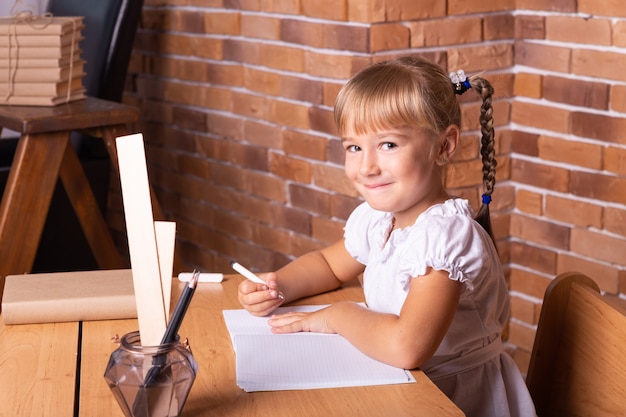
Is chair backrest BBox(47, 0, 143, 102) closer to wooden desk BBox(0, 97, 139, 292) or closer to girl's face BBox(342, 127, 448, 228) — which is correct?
wooden desk BBox(0, 97, 139, 292)

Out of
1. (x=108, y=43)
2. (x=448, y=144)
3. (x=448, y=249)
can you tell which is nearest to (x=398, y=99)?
(x=448, y=144)

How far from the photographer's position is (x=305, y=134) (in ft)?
8.13

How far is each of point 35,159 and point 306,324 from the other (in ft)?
4.08

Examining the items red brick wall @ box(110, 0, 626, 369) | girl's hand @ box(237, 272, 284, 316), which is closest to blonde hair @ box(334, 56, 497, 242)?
girl's hand @ box(237, 272, 284, 316)

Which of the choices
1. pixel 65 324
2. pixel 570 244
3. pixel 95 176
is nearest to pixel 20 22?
pixel 95 176

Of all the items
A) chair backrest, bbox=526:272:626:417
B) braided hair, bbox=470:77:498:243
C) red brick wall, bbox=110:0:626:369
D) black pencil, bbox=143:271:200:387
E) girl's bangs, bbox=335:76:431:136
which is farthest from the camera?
red brick wall, bbox=110:0:626:369

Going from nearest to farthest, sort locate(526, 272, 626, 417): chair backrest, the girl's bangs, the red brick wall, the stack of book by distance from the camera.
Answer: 1. locate(526, 272, 626, 417): chair backrest
2. the girl's bangs
3. the red brick wall
4. the stack of book

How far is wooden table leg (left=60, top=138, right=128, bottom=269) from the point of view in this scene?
8.27ft

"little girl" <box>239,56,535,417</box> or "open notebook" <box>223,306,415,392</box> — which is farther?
"little girl" <box>239,56,535,417</box>

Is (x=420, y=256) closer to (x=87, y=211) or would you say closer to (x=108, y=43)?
(x=87, y=211)

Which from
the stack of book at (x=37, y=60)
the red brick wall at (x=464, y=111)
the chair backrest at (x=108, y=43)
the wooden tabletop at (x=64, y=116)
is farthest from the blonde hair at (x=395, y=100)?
the chair backrest at (x=108, y=43)

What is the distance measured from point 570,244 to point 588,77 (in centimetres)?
41

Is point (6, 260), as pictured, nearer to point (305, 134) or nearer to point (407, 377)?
point (305, 134)

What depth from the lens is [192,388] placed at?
1.12 meters
